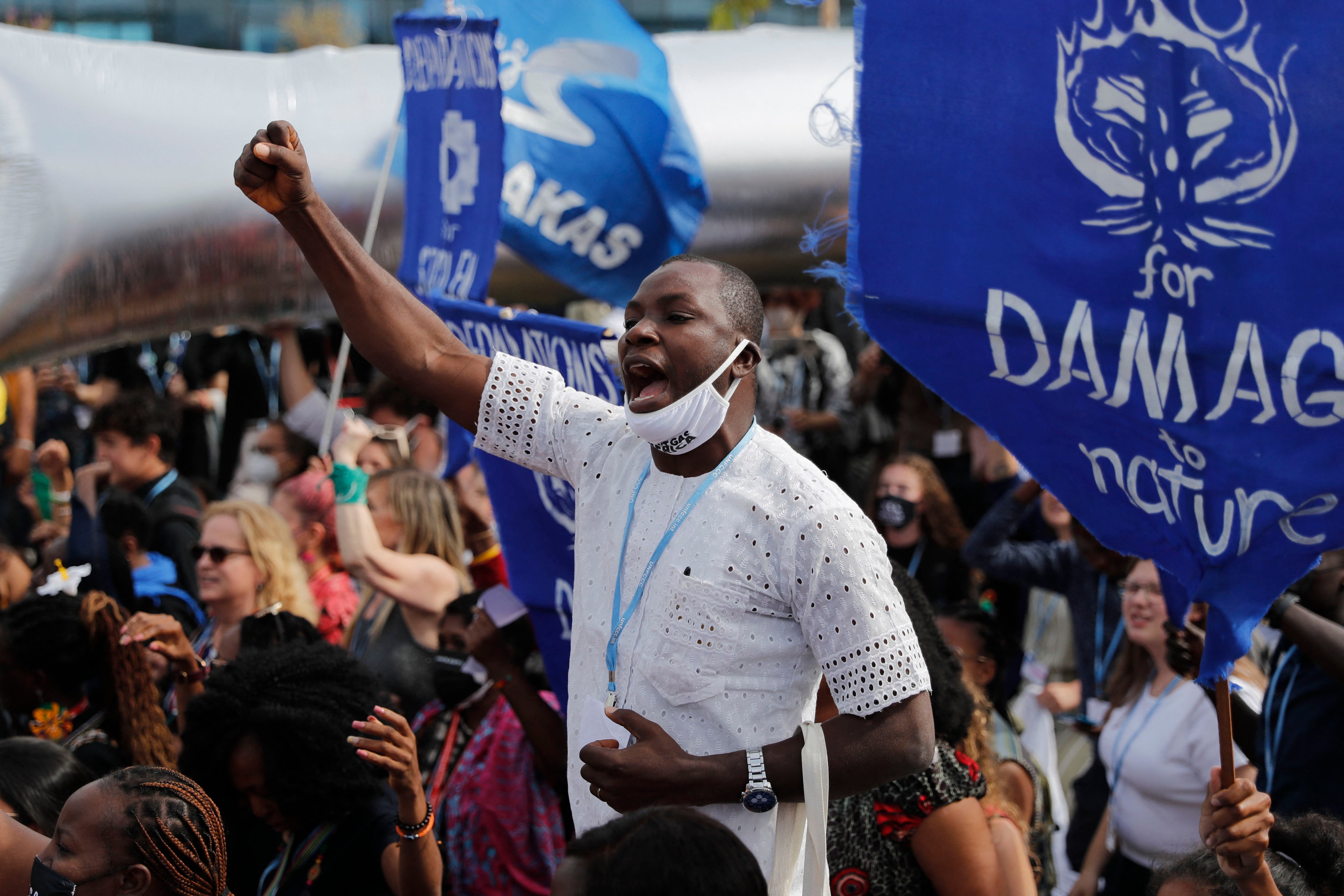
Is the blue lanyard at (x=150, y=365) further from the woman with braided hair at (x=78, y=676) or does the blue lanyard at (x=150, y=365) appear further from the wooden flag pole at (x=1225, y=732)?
the wooden flag pole at (x=1225, y=732)

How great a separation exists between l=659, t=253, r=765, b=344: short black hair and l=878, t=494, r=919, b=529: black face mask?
3.74m

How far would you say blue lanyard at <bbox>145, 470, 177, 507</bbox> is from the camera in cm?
600

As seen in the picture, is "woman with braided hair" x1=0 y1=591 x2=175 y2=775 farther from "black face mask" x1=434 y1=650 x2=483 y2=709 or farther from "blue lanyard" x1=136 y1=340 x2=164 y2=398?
"blue lanyard" x1=136 y1=340 x2=164 y2=398

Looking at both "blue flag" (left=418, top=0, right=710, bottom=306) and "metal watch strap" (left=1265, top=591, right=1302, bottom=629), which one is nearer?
"metal watch strap" (left=1265, top=591, right=1302, bottom=629)

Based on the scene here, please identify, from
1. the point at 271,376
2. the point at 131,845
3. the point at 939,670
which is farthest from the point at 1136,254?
the point at 271,376

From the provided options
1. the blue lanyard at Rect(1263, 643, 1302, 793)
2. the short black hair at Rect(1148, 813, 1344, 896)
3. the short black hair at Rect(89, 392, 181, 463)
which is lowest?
the short black hair at Rect(89, 392, 181, 463)

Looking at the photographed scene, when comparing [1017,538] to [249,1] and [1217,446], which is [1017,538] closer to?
[1217,446]

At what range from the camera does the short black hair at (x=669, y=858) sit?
156cm

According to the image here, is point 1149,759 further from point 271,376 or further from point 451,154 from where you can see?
point 271,376

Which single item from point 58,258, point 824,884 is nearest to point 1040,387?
point 824,884

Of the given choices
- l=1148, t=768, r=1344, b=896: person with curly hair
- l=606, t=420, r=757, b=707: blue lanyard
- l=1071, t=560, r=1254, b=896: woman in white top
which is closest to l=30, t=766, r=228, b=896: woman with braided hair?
l=606, t=420, r=757, b=707: blue lanyard

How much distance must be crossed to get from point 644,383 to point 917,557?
13.3 ft

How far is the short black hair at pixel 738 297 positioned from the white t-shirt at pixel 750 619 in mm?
194

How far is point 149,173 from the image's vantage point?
5.19m
